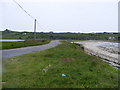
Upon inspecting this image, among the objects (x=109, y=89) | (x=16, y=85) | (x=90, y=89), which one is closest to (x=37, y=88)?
(x=16, y=85)

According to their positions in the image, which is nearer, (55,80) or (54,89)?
(54,89)

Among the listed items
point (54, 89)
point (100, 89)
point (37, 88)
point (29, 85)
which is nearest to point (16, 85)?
point (29, 85)

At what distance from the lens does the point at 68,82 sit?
865 cm

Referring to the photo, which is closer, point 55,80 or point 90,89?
point 90,89

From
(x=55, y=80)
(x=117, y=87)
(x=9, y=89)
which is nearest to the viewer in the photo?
(x=9, y=89)

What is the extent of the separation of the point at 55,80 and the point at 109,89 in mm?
3080

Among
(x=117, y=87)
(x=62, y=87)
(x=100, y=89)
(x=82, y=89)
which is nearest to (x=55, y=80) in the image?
(x=62, y=87)

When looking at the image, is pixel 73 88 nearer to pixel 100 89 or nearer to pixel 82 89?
pixel 82 89

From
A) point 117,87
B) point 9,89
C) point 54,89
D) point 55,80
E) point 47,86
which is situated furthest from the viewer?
point 55,80

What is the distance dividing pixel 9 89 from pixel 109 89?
5056mm

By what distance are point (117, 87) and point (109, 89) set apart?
0.70 meters

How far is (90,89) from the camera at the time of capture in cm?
747

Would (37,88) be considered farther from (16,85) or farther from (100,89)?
(100,89)

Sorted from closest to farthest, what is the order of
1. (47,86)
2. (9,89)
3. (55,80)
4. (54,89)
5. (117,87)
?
(9,89), (54,89), (47,86), (117,87), (55,80)
